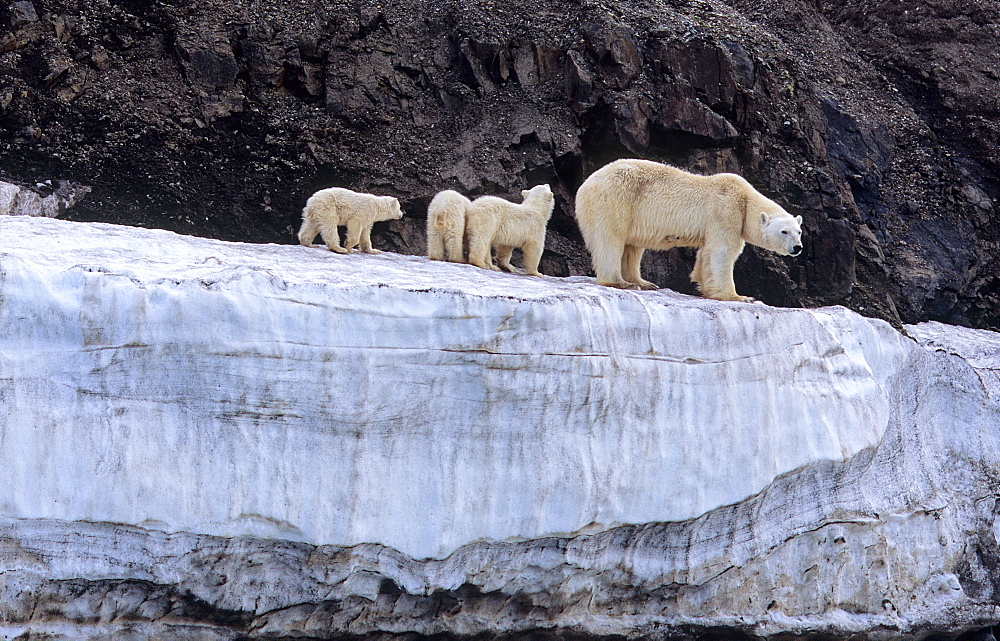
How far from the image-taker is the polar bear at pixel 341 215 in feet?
32.1

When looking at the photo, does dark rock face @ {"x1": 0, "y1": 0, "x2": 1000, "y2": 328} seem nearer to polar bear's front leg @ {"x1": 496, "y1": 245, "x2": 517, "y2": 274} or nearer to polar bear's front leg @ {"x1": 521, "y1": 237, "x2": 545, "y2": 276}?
polar bear's front leg @ {"x1": 496, "y1": 245, "x2": 517, "y2": 274}

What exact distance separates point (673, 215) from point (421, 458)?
13.3ft

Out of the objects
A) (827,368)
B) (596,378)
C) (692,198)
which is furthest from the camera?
(692,198)

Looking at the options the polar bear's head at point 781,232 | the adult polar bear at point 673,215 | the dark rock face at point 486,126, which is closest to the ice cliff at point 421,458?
the polar bear's head at point 781,232

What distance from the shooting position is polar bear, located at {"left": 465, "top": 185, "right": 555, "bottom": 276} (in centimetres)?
984

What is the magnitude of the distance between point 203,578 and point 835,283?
40.4 feet

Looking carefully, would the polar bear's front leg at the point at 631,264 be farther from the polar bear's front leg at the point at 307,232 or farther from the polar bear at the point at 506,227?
the polar bear's front leg at the point at 307,232

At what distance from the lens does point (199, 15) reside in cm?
1669

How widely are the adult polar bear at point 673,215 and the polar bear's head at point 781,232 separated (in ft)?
0.20

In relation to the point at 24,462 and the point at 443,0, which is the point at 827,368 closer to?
the point at 24,462

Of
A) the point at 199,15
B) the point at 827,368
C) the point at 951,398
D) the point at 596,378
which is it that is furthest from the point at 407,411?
the point at 199,15

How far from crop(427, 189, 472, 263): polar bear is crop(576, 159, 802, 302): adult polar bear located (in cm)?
134

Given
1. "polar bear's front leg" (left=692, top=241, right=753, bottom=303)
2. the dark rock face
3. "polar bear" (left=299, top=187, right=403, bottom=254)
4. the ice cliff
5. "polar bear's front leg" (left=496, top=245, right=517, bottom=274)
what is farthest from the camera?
the dark rock face

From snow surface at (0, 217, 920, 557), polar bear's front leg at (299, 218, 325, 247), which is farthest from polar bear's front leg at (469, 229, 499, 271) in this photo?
polar bear's front leg at (299, 218, 325, 247)
